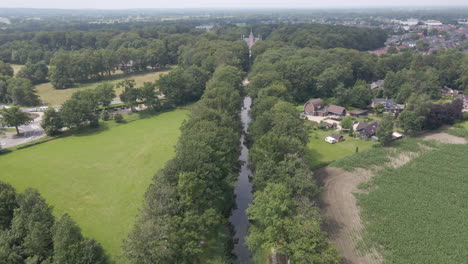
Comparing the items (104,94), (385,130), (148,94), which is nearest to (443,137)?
(385,130)

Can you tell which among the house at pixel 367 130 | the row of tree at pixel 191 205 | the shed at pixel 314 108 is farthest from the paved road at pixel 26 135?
the house at pixel 367 130

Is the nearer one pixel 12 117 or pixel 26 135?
pixel 12 117

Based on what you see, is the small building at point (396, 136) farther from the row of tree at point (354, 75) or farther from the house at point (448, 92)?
the house at point (448, 92)

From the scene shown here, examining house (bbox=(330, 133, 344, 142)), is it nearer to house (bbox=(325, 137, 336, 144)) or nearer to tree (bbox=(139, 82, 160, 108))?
house (bbox=(325, 137, 336, 144))

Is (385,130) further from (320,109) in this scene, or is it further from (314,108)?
(320,109)

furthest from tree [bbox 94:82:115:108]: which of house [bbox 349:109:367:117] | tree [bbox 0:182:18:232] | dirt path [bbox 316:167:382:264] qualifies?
house [bbox 349:109:367:117]

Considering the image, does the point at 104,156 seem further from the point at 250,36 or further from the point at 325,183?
the point at 250,36
